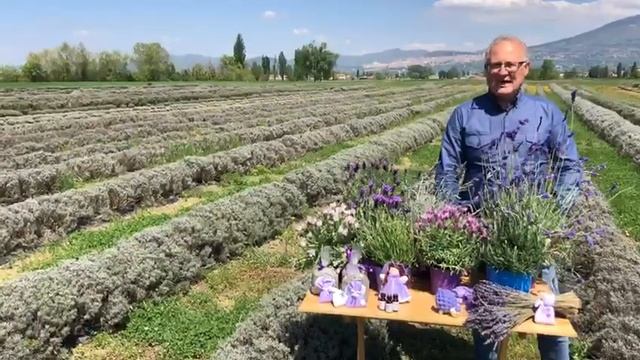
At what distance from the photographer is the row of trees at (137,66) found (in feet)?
309

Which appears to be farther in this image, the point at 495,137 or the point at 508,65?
the point at 495,137

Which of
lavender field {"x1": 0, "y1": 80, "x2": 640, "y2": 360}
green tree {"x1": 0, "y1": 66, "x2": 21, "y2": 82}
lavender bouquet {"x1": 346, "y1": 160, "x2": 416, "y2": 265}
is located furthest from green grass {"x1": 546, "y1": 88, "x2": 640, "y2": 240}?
green tree {"x1": 0, "y1": 66, "x2": 21, "y2": 82}

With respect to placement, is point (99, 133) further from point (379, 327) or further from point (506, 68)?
point (506, 68)

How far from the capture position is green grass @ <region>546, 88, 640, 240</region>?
9793mm

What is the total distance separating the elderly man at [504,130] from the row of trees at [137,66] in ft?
327

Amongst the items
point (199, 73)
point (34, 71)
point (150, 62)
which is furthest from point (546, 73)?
point (34, 71)

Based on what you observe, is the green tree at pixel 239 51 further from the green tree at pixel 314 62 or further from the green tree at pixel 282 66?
the green tree at pixel 282 66

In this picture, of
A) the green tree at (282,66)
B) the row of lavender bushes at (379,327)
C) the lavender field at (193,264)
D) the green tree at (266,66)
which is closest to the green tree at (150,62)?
the green tree at (266,66)

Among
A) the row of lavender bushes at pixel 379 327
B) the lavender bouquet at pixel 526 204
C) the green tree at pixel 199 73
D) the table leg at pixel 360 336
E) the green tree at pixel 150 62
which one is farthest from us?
the green tree at pixel 199 73

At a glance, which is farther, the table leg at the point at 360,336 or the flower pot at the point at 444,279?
the table leg at the point at 360,336

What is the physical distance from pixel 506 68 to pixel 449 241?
3.38 feet

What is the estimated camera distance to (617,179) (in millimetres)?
14250

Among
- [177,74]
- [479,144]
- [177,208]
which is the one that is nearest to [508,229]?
[479,144]

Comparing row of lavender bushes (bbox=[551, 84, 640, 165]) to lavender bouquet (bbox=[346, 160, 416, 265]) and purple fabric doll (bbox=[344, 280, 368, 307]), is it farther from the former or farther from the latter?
purple fabric doll (bbox=[344, 280, 368, 307])
